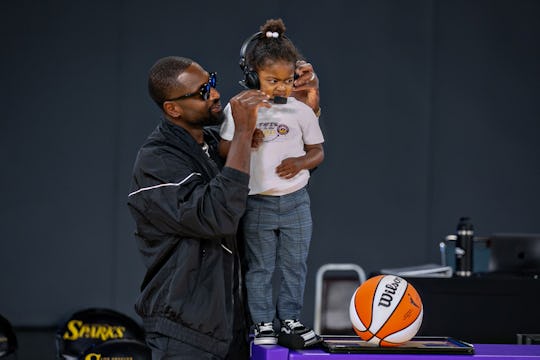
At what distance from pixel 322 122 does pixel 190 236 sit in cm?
470

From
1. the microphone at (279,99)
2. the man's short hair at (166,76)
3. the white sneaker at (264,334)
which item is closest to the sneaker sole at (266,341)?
the white sneaker at (264,334)

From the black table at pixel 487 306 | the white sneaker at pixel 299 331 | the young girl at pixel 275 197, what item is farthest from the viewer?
the black table at pixel 487 306

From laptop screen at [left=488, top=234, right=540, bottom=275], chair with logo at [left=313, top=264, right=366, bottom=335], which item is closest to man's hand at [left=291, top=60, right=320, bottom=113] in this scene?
laptop screen at [left=488, top=234, right=540, bottom=275]

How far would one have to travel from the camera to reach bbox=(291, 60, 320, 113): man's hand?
2834 millimetres

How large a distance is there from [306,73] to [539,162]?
5196mm

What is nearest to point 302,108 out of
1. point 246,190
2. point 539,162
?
point 246,190

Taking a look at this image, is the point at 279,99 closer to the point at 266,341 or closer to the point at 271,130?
the point at 271,130

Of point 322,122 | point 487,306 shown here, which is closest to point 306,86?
point 487,306

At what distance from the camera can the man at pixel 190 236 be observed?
246 cm

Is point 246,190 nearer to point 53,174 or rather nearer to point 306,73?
point 306,73

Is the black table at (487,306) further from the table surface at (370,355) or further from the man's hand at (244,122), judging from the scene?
the man's hand at (244,122)

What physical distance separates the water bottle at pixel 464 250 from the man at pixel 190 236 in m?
1.70

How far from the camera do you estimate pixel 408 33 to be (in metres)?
7.28

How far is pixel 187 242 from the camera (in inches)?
100
